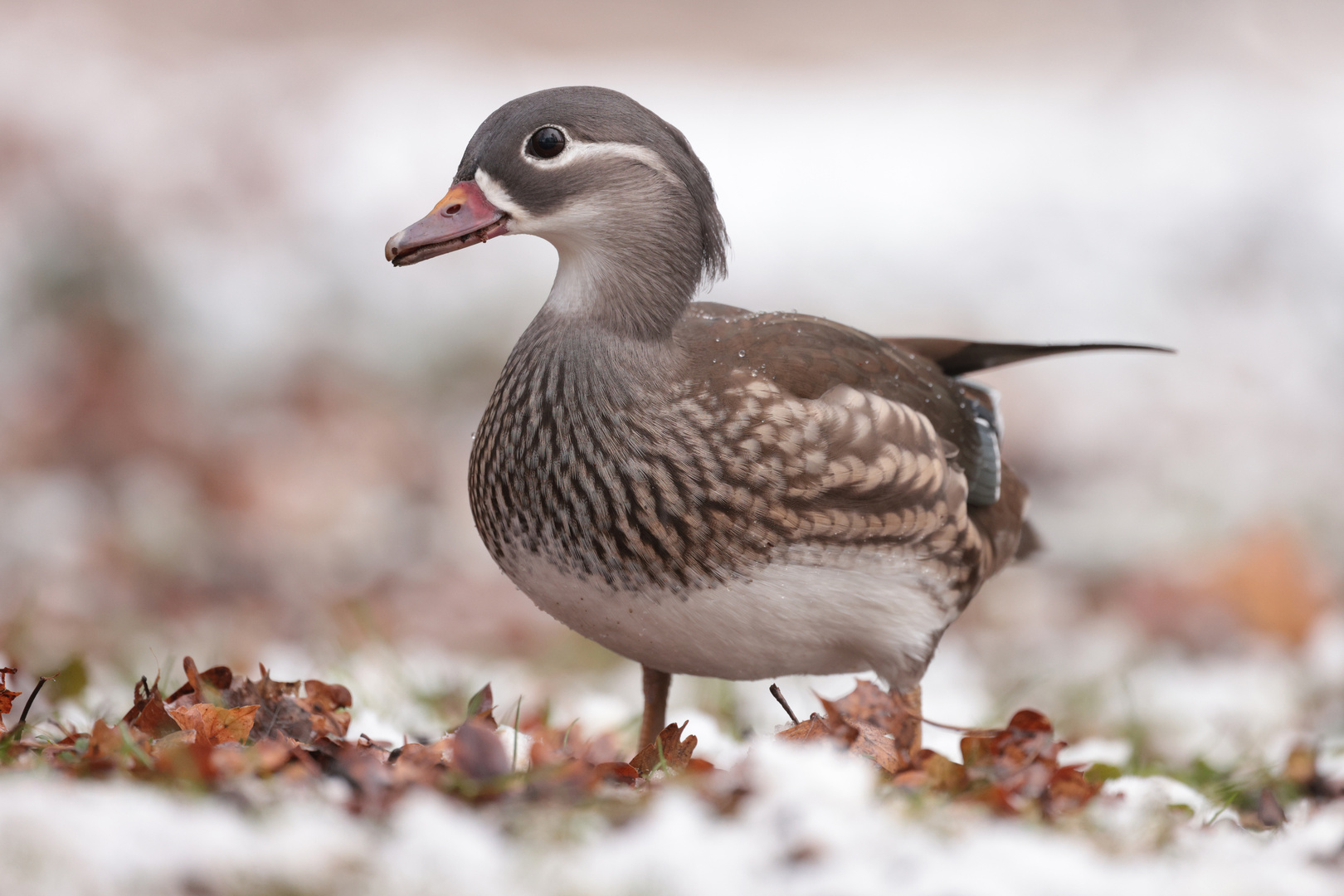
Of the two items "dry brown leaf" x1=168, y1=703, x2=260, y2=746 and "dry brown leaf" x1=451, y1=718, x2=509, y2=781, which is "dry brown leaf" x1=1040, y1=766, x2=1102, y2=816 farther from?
"dry brown leaf" x1=168, y1=703, x2=260, y2=746

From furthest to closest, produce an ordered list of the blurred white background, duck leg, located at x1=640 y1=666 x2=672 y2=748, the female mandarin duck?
the blurred white background < duck leg, located at x1=640 y1=666 x2=672 y2=748 < the female mandarin duck

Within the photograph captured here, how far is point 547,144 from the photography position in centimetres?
261

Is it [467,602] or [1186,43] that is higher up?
[1186,43]

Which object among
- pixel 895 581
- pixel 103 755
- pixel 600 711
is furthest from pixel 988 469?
pixel 103 755

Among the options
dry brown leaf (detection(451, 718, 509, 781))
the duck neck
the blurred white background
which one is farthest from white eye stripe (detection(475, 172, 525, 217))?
the blurred white background

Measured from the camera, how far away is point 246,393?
683cm

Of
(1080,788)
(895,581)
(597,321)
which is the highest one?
(597,321)

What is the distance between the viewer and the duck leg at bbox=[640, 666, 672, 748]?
3.08 metres

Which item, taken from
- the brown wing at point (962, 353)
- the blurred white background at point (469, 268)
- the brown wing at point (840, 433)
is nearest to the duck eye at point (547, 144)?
the brown wing at point (840, 433)

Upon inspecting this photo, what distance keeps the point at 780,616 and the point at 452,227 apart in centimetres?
97

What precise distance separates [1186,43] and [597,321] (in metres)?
9.95

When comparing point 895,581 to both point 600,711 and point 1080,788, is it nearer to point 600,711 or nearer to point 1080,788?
point 1080,788

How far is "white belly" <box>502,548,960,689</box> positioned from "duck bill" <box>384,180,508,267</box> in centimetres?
63

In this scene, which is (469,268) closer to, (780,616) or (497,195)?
(497,195)
